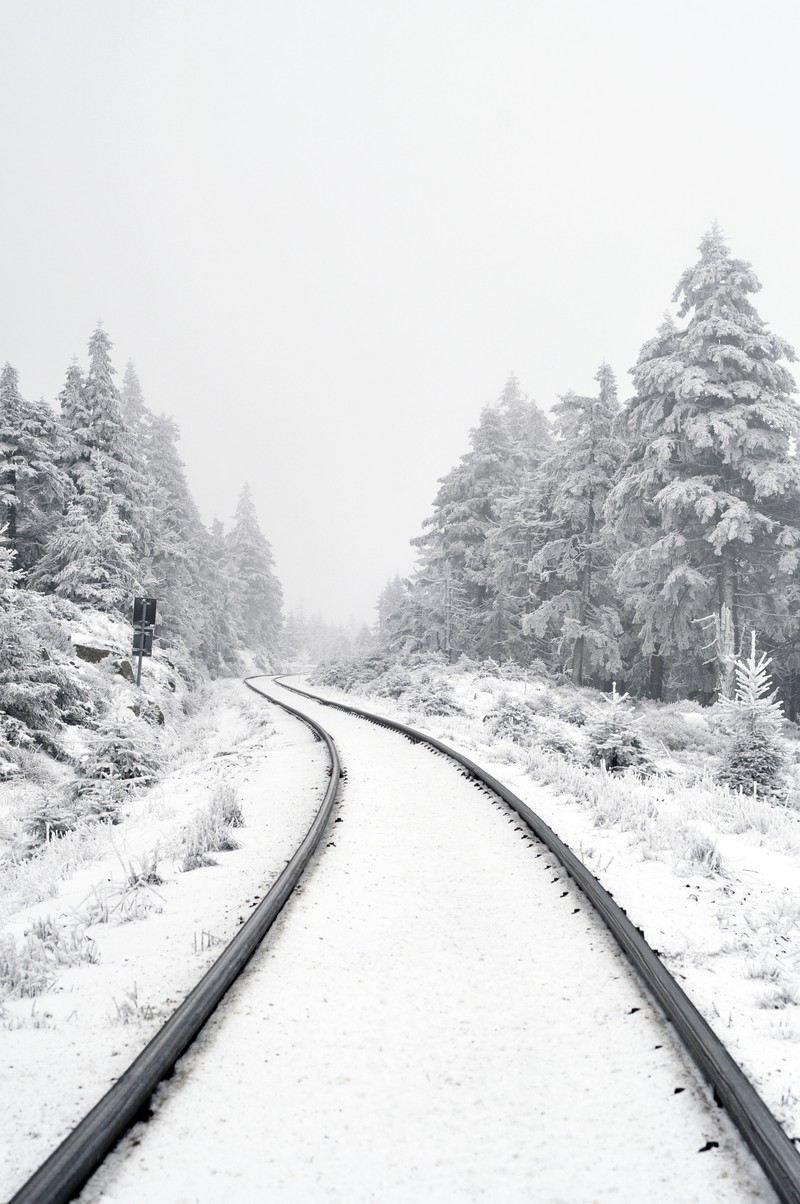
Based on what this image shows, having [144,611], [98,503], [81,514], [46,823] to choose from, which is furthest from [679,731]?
[98,503]

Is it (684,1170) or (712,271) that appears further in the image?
(712,271)

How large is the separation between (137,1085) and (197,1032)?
564mm

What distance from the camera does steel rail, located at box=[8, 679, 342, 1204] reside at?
2094 mm

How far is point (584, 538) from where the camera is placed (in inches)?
1077

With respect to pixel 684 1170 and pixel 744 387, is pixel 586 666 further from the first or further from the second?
pixel 684 1170

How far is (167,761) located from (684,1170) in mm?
14086

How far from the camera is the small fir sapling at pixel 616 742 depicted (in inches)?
Answer: 457

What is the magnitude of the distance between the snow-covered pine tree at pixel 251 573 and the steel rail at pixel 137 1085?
195 ft

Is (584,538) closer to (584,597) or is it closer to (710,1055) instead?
(584,597)

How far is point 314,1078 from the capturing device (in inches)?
115

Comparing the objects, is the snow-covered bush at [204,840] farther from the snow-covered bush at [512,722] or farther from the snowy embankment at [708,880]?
the snow-covered bush at [512,722]

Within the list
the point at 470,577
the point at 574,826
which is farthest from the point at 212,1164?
the point at 470,577

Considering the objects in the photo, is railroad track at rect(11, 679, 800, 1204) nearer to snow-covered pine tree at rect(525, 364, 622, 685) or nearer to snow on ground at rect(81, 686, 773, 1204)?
snow on ground at rect(81, 686, 773, 1204)

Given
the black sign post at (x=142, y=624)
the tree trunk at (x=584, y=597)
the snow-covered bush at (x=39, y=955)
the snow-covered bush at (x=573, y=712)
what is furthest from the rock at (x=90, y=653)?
the tree trunk at (x=584, y=597)
